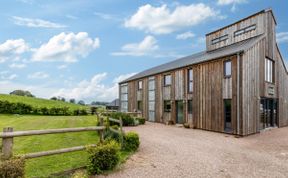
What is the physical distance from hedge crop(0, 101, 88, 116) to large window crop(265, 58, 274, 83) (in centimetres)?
2377

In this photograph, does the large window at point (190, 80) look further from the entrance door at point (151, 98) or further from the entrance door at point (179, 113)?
the entrance door at point (151, 98)

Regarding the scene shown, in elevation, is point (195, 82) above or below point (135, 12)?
below

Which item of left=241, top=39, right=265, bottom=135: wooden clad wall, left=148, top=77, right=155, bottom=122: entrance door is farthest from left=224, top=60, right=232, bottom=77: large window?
left=148, top=77, right=155, bottom=122: entrance door

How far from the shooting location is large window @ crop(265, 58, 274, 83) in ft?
58.2

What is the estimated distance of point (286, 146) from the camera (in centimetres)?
1162

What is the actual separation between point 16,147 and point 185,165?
6.84 meters

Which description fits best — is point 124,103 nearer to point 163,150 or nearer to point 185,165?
point 163,150

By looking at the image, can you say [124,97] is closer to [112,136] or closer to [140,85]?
[140,85]

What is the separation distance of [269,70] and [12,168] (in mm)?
18355

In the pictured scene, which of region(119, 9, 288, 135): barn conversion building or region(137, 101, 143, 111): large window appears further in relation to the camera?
region(137, 101, 143, 111): large window

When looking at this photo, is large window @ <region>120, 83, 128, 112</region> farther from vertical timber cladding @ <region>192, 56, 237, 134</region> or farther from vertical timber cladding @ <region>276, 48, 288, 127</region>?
vertical timber cladding @ <region>276, 48, 288, 127</region>

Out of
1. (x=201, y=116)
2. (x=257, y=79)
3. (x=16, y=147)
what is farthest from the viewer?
(x=201, y=116)

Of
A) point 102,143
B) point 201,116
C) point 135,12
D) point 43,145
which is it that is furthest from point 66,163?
point 201,116

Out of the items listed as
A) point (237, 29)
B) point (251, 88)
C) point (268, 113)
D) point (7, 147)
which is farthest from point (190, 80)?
point (7, 147)
